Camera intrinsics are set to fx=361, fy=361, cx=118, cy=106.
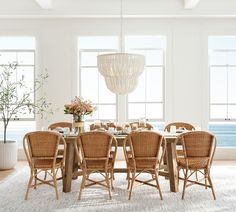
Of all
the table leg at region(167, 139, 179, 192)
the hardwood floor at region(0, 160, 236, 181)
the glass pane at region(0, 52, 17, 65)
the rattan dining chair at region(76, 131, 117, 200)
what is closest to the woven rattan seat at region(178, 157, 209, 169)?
the table leg at region(167, 139, 179, 192)

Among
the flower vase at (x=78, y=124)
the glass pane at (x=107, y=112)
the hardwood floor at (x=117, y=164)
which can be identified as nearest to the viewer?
the flower vase at (x=78, y=124)

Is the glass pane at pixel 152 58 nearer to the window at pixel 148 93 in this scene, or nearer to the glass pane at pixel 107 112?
the window at pixel 148 93

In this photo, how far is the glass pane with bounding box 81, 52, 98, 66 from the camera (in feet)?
26.9

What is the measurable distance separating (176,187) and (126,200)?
0.82m

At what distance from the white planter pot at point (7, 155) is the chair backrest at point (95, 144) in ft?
8.74

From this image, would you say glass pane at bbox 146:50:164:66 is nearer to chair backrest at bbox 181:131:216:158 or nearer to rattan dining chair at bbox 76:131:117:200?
chair backrest at bbox 181:131:216:158

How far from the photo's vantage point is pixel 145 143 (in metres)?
4.63

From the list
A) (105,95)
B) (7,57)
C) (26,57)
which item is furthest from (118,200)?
(26,57)

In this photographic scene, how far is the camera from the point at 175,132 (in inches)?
220

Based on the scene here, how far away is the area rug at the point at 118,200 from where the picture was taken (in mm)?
4273

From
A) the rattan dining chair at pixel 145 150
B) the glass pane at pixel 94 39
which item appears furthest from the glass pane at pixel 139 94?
the rattan dining chair at pixel 145 150

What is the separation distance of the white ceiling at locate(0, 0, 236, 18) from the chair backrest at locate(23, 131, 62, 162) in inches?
144

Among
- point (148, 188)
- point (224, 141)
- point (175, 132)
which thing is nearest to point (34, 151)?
point (148, 188)

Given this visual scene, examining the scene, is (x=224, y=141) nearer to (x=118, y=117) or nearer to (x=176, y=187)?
(x=118, y=117)
